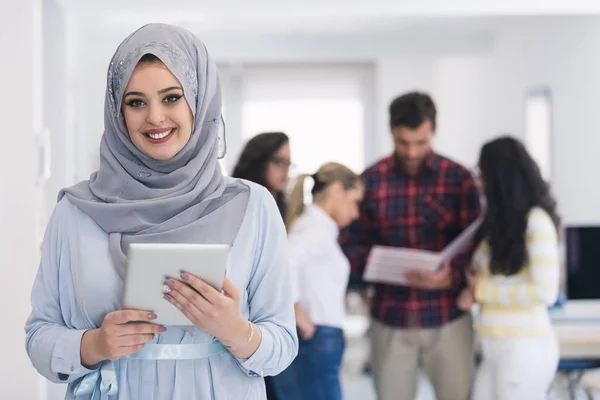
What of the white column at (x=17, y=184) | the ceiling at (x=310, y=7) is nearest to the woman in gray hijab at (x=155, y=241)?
the white column at (x=17, y=184)

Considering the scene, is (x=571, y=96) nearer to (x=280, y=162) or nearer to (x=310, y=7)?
(x=310, y=7)

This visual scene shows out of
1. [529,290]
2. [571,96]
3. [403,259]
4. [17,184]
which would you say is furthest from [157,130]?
[571,96]

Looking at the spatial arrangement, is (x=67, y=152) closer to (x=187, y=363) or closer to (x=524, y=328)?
(x=524, y=328)

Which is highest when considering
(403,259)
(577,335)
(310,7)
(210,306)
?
(310,7)

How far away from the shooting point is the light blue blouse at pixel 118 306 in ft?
4.68

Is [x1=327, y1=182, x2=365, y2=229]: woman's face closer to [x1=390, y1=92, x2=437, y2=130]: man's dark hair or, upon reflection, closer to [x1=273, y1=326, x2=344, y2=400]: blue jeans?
[x1=390, y1=92, x2=437, y2=130]: man's dark hair

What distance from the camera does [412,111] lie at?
325 centimetres

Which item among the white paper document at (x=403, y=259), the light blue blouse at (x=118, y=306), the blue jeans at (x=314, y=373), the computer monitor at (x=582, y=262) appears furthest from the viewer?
the computer monitor at (x=582, y=262)

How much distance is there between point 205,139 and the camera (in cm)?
152

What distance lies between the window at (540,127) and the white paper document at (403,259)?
2.58m

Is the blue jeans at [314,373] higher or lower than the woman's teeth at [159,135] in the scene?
lower

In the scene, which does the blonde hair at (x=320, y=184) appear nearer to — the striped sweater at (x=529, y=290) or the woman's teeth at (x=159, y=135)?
the striped sweater at (x=529, y=290)

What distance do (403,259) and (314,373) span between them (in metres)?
0.51

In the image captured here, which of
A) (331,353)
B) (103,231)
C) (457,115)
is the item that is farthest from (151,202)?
(457,115)
